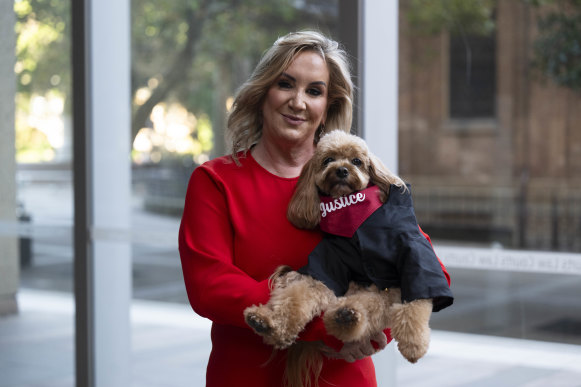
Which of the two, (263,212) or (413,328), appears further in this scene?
(263,212)

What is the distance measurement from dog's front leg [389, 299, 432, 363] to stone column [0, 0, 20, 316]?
13.5 feet

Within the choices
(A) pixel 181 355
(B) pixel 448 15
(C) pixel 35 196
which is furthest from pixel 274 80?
(B) pixel 448 15

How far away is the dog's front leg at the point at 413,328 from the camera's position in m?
1.58

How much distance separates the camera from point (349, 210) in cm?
176

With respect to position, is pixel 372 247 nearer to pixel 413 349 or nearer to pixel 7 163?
pixel 413 349

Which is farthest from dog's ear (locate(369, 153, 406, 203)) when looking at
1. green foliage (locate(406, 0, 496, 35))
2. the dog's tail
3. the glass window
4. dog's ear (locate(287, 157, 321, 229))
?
green foliage (locate(406, 0, 496, 35))

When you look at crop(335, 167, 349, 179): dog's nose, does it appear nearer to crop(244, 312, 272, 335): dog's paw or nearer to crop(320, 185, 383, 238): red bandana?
crop(320, 185, 383, 238): red bandana

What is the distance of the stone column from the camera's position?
4957 mm

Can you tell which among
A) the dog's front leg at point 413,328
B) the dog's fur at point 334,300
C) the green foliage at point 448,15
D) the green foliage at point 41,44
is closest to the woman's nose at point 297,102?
the dog's fur at point 334,300

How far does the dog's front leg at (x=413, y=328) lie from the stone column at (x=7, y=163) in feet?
13.5

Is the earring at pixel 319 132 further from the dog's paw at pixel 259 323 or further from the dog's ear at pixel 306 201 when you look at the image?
the dog's paw at pixel 259 323

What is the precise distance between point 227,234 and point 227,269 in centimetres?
13

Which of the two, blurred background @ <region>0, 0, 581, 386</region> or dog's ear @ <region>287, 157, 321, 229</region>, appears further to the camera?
blurred background @ <region>0, 0, 581, 386</region>

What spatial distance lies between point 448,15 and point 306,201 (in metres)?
9.12
